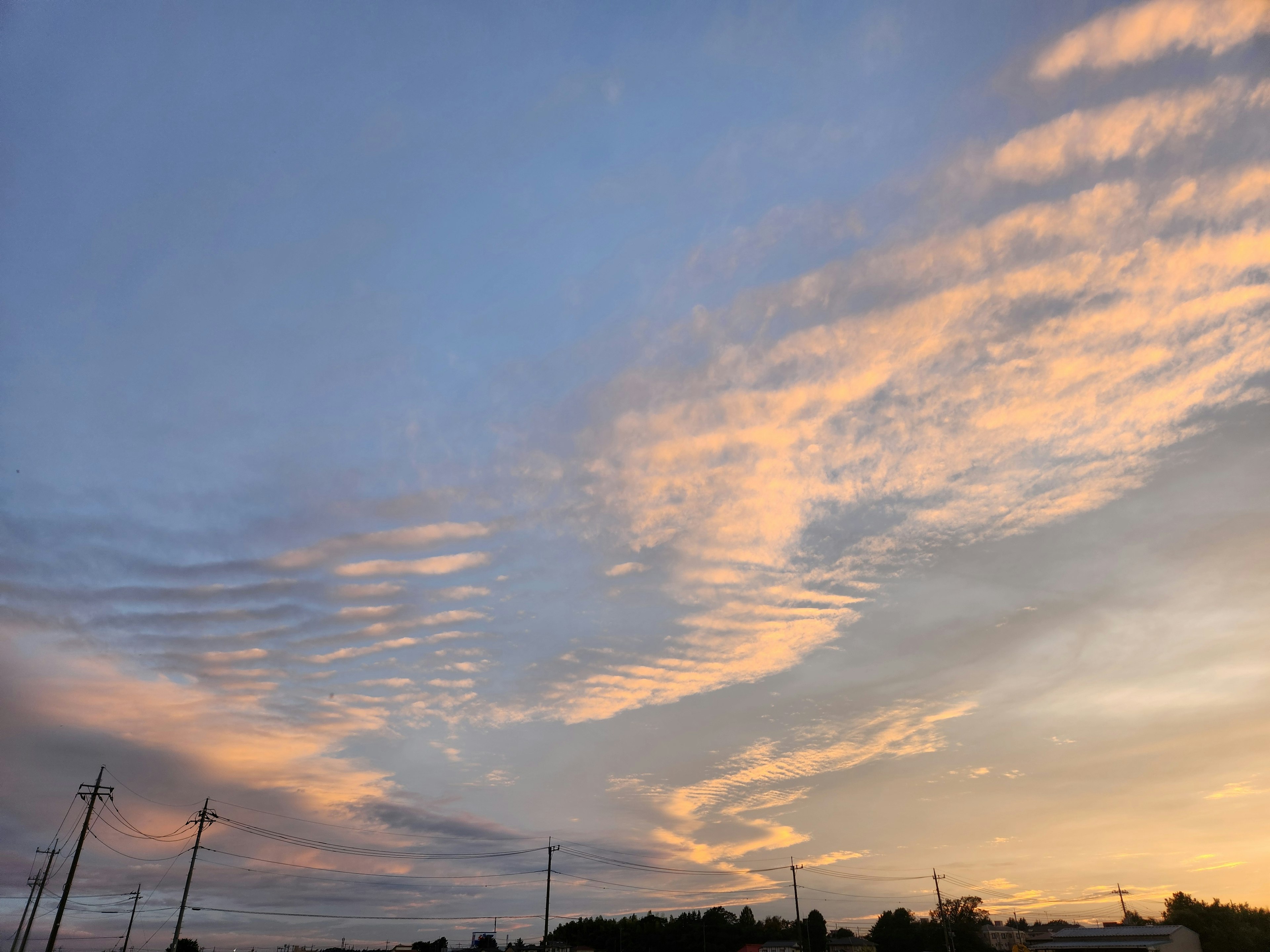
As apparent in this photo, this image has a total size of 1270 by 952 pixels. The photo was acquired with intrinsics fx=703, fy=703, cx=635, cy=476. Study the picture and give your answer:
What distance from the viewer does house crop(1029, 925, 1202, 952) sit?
11806 cm

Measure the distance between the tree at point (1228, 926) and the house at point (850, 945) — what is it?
55925 mm

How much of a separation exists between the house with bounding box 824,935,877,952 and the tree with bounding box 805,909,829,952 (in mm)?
1233

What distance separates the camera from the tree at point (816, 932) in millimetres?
149625

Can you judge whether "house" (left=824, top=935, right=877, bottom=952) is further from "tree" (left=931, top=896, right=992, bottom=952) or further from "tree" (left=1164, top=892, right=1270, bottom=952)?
"tree" (left=1164, top=892, right=1270, bottom=952)

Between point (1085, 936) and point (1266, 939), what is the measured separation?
89.7 ft

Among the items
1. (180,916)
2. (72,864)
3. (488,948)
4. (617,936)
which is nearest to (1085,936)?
(617,936)

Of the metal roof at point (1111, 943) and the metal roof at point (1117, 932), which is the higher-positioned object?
the metal roof at point (1117, 932)

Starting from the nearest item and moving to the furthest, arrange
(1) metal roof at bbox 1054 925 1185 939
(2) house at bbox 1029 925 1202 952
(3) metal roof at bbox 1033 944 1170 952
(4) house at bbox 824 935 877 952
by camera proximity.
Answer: (3) metal roof at bbox 1033 944 1170 952, (2) house at bbox 1029 925 1202 952, (1) metal roof at bbox 1054 925 1185 939, (4) house at bbox 824 935 877 952

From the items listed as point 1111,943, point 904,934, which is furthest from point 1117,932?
point 904,934

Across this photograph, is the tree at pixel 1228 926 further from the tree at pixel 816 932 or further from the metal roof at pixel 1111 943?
the tree at pixel 816 932

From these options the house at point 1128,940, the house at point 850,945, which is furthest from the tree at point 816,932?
the house at point 1128,940

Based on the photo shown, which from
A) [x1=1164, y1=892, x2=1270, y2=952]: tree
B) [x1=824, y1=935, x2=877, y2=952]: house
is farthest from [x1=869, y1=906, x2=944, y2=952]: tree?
[x1=1164, y1=892, x2=1270, y2=952]: tree

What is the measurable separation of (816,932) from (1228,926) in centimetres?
7479

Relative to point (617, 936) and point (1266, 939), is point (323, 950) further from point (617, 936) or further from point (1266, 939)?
point (1266, 939)
